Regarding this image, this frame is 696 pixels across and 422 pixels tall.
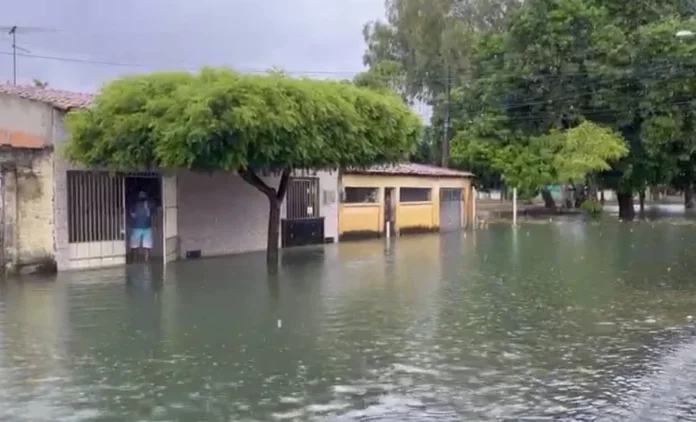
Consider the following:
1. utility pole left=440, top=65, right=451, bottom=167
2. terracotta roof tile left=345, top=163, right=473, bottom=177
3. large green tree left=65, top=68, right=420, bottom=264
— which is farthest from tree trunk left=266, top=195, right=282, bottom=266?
utility pole left=440, top=65, right=451, bottom=167

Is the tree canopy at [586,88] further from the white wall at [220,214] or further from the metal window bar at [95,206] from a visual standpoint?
the metal window bar at [95,206]

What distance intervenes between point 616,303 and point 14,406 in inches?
406

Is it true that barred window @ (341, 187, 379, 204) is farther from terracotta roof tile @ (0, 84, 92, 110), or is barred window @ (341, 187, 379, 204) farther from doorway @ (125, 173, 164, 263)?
terracotta roof tile @ (0, 84, 92, 110)

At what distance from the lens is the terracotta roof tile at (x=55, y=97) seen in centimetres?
2210

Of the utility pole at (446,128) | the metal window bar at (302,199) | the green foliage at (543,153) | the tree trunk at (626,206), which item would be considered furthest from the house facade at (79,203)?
the tree trunk at (626,206)

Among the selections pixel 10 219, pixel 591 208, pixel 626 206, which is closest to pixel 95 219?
pixel 10 219

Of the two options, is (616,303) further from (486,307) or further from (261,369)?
(261,369)

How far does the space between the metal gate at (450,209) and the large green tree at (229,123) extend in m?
20.4

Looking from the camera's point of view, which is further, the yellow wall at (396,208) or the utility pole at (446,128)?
the utility pole at (446,128)

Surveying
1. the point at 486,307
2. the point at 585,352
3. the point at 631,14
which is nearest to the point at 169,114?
the point at 486,307

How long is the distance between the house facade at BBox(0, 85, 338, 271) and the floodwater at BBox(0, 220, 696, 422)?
1252 mm

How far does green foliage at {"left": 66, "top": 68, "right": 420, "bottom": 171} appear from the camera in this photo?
19906 mm

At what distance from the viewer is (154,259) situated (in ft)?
81.2

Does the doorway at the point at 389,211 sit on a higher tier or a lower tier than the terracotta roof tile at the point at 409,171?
lower
